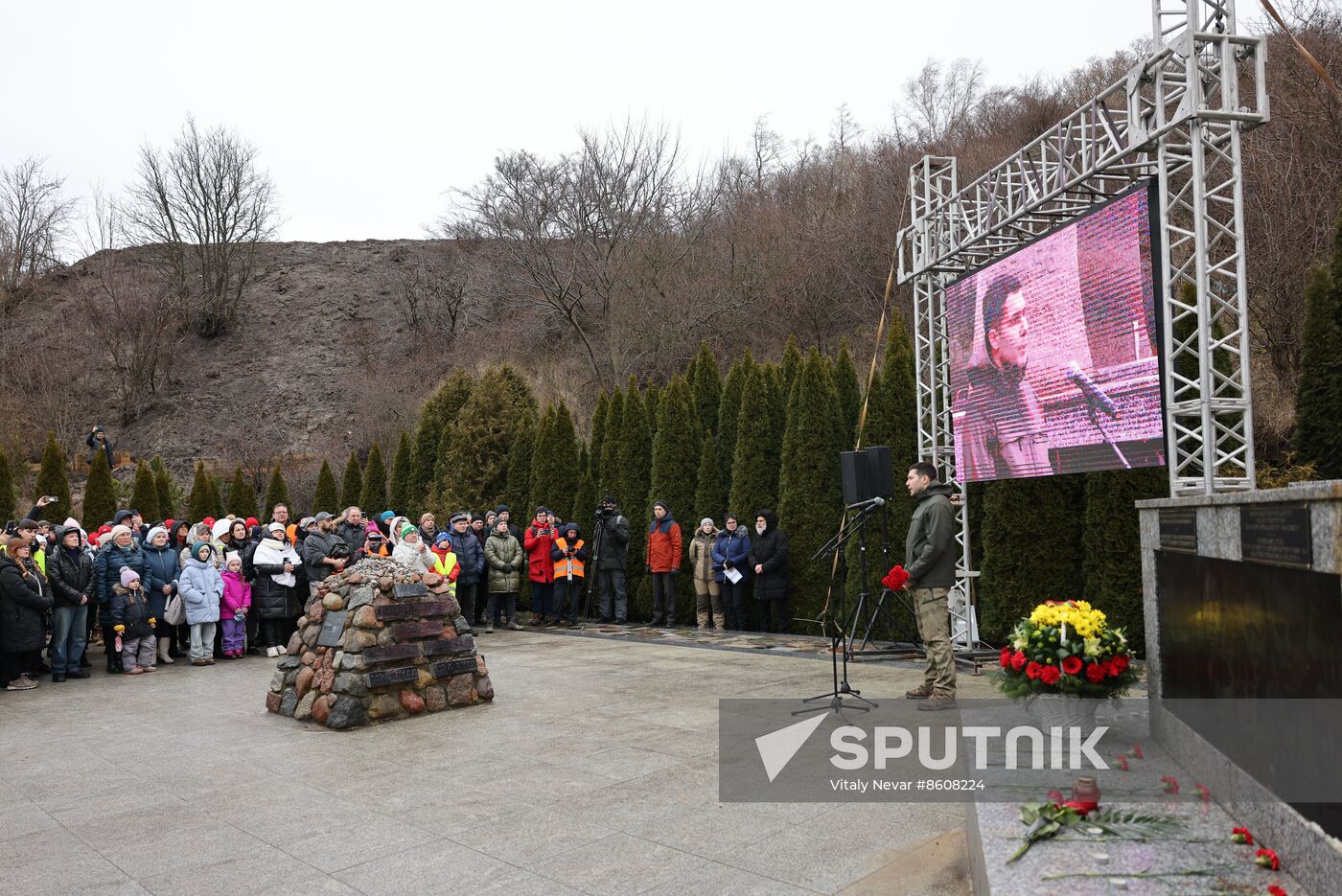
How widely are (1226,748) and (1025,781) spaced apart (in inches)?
33.6

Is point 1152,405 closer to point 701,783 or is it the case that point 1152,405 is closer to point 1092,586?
point 1092,586

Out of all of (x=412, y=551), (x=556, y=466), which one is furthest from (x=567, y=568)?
(x=412, y=551)

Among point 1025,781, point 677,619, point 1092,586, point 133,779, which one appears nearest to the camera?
point 1025,781

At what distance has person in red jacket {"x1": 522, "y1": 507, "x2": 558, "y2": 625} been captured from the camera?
14531mm

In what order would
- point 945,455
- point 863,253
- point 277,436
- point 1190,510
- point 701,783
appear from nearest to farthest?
1. point 1190,510
2. point 701,783
3. point 945,455
4. point 863,253
5. point 277,436

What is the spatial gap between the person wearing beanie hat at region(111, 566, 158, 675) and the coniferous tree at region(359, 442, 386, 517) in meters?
11.4

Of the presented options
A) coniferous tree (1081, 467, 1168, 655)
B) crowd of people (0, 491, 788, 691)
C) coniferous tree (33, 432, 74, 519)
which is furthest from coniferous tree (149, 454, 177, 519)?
coniferous tree (1081, 467, 1168, 655)

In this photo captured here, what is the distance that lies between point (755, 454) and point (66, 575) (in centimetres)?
902

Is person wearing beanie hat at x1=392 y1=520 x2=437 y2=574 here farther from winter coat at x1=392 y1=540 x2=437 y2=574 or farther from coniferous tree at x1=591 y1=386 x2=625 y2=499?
coniferous tree at x1=591 y1=386 x2=625 y2=499

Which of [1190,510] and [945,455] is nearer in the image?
[1190,510]

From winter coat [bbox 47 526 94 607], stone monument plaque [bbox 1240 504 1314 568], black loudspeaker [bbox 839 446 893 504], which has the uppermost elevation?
black loudspeaker [bbox 839 446 893 504]

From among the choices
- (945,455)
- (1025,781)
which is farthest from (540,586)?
(1025,781)

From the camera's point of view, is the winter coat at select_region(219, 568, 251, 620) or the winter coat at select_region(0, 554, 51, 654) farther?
the winter coat at select_region(219, 568, 251, 620)

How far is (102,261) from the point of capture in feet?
146
